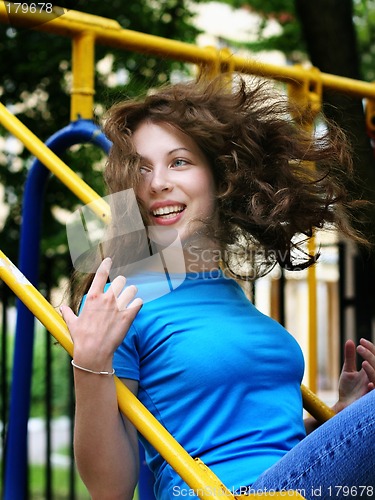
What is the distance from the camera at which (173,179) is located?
1740 mm

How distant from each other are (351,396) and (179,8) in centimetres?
343

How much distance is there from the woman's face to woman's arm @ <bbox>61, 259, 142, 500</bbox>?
0.29m

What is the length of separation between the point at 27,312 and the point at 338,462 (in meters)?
1.21

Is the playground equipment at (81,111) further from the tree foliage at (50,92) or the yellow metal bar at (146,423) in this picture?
the tree foliage at (50,92)

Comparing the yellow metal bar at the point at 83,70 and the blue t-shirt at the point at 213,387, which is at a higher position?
the yellow metal bar at the point at 83,70

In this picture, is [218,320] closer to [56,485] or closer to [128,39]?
[128,39]

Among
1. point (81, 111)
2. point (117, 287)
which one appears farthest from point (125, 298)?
point (81, 111)

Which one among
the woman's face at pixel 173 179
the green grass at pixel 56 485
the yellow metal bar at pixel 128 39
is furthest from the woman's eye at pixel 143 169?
the green grass at pixel 56 485

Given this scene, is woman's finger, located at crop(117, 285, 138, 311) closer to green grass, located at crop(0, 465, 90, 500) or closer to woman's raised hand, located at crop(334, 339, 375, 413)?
woman's raised hand, located at crop(334, 339, 375, 413)

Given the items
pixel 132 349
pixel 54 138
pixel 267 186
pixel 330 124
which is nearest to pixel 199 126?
pixel 267 186

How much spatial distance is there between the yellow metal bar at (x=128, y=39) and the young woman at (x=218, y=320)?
46cm

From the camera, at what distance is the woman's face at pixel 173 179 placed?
67.7 inches

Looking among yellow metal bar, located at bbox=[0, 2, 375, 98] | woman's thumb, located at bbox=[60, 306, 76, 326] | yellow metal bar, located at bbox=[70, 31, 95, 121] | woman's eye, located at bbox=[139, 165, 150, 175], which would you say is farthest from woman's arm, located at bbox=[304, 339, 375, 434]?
yellow metal bar, located at bbox=[70, 31, 95, 121]

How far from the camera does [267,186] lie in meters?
1.77
